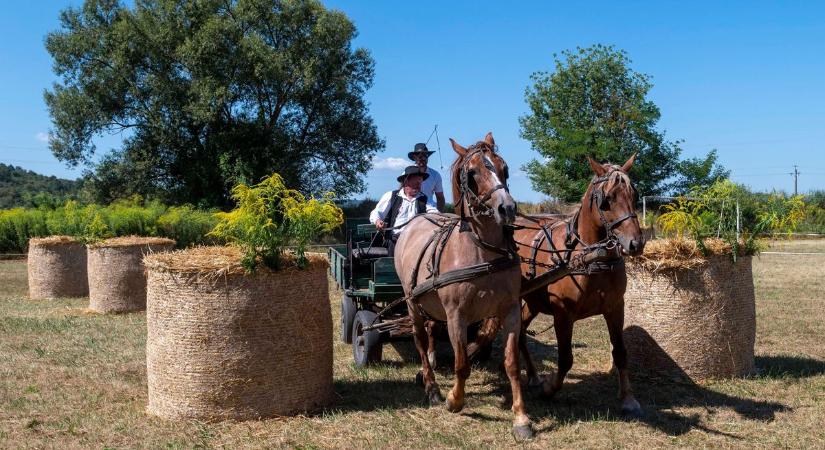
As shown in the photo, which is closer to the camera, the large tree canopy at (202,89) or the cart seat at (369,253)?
the cart seat at (369,253)

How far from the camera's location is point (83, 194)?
97.3 ft

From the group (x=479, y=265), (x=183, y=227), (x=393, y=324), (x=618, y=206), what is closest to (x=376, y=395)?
(x=393, y=324)

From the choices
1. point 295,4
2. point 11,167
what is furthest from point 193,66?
point 11,167

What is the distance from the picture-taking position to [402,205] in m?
7.61

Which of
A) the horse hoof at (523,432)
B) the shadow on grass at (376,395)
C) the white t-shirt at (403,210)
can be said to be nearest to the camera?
the horse hoof at (523,432)

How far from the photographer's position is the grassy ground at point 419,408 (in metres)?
5.02

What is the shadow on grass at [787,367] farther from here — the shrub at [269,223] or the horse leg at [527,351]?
the shrub at [269,223]

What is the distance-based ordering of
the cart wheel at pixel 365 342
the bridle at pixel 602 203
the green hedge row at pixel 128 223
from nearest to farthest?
the bridle at pixel 602 203
the cart wheel at pixel 365 342
the green hedge row at pixel 128 223

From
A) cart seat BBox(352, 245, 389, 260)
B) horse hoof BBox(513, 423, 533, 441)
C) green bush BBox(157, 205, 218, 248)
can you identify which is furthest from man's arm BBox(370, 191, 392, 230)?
green bush BBox(157, 205, 218, 248)

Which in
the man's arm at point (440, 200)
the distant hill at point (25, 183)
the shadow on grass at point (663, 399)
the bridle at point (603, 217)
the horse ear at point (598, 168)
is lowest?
the shadow on grass at point (663, 399)

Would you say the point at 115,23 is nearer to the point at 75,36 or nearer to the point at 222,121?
the point at 75,36

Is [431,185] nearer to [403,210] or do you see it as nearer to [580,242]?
[403,210]

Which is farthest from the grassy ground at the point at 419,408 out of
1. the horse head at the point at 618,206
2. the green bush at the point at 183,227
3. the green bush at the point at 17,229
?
the green bush at the point at 17,229

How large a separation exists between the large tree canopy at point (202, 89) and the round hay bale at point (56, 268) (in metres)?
14.0
